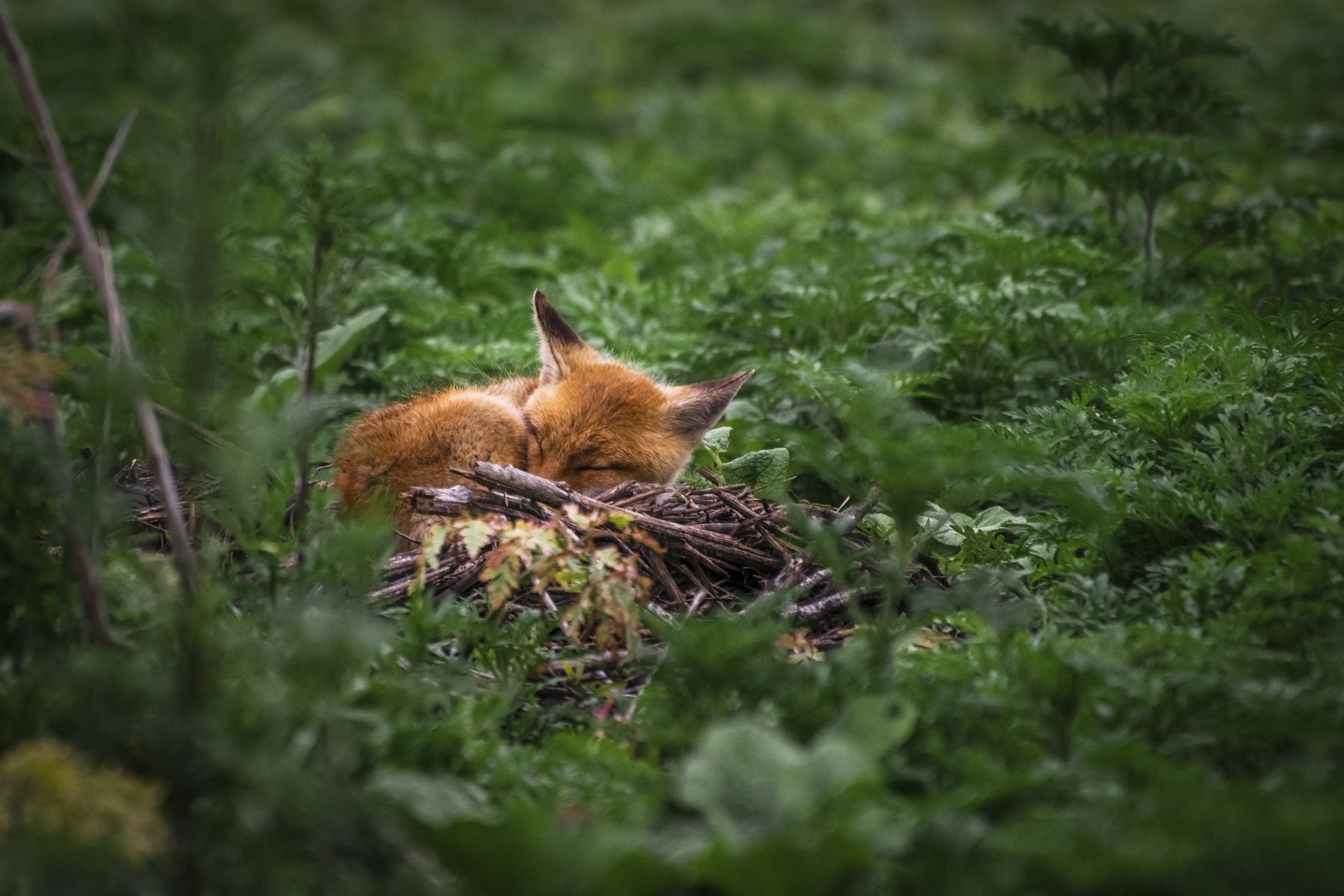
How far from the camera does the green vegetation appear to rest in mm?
2162

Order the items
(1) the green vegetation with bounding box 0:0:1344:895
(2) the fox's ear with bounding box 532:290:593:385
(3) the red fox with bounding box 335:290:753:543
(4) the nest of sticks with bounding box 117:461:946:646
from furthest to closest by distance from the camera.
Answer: (2) the fox's ear with bounding box 532:290:593:385 → (3) the red fox with bounding box 335:290:753:543 → (4) the nest of sticks with bounding box 117:461:946:646 → (1) the green vegetation with bounding box 0:0:1344:895

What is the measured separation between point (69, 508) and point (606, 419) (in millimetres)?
2280

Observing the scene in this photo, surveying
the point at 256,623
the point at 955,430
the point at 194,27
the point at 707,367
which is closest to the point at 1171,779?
the point at 955,430

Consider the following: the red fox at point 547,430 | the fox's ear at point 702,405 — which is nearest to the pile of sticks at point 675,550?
the red fox at point 547,430

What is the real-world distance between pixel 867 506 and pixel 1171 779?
5.98ft

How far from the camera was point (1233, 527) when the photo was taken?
128 inches

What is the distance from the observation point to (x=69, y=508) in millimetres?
2629

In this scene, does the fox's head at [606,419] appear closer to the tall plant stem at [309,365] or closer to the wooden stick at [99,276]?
the tall plant stem at [309,365]

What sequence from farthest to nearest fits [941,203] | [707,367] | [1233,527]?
[941,203], [707,367], [1233,527]

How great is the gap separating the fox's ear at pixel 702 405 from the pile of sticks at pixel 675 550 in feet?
1.84

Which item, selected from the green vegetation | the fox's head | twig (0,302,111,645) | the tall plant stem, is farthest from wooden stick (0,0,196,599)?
the fox's head

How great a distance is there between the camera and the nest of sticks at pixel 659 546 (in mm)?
3707

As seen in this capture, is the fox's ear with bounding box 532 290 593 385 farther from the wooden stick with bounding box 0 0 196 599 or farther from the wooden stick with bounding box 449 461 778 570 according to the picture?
the wooden stick with bounding box 0 0 196 599

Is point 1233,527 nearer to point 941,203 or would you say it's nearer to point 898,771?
point 898,771
